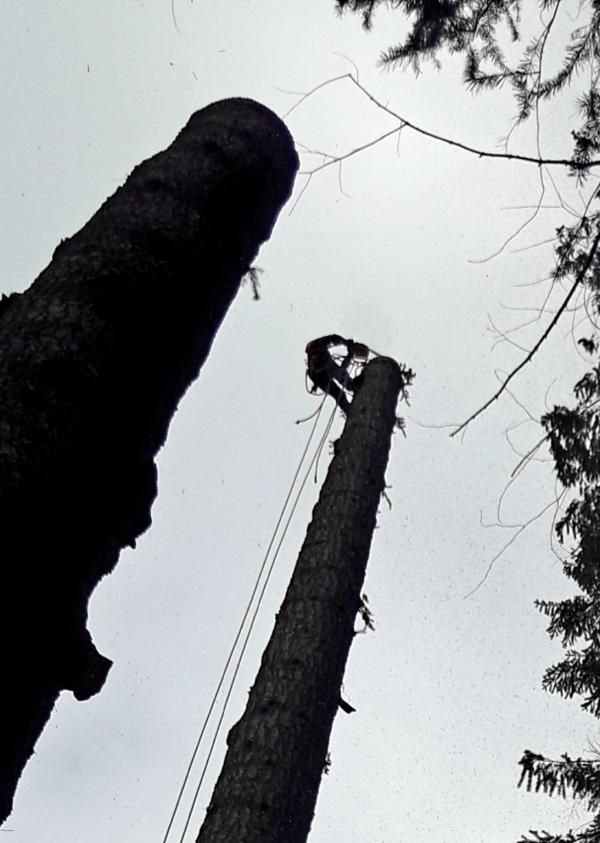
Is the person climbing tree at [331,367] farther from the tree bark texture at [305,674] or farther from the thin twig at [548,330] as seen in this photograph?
the thin twig at [548,330]

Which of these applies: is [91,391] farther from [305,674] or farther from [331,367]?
[331,367]

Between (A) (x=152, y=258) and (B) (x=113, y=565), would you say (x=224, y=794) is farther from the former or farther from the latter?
(A) (x=152, y=258)

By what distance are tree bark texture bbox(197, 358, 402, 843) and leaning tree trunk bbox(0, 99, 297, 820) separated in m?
2.19

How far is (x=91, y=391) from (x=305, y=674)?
9.40 feet

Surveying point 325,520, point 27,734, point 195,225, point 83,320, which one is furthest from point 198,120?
point 325,520

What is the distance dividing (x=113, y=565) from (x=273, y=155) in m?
0.92

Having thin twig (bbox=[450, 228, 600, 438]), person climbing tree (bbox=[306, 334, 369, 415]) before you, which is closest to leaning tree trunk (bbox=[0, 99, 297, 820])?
thin twig (bbox=[450, 228, 600, 438])

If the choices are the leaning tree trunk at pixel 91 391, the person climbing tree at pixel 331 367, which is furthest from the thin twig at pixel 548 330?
the person climbing tree at pixel 331 367

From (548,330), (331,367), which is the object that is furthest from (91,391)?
(331,367)

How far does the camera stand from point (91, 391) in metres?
0.92

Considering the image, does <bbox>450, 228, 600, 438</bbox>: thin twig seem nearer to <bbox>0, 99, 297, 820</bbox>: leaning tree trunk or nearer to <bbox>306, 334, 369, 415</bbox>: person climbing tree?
<bbox>0, 99, 297, 820</bbox>: leaning tree trunk

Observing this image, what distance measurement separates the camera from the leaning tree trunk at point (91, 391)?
0.83 metres

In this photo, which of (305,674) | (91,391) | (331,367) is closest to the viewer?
(91,391)

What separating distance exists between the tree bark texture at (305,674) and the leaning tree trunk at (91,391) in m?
2.19
